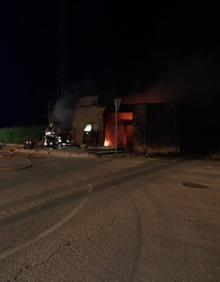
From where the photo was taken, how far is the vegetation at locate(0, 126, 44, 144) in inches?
1219

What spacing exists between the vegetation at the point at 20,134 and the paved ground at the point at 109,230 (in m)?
19.8

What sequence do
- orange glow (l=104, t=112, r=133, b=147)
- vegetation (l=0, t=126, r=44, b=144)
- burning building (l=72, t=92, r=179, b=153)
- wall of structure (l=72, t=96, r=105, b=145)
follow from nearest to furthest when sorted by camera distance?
burning building (l=72, t=92, r=179, b=153), wall of structure (l=72, t=96, r=105, b=145), orange glow (l=104, t=112, r=133, b=147), vegetation (l=0, t=126, r=44, b=144)

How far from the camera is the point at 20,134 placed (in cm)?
3194

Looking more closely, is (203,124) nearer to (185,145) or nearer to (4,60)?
(185,145)

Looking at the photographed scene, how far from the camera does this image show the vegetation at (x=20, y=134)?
31.0 m

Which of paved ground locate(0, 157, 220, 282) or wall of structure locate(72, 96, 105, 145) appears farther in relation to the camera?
wall of structure locate(72, 96, 105, 145)

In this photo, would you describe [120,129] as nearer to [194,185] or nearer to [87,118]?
[87,118]

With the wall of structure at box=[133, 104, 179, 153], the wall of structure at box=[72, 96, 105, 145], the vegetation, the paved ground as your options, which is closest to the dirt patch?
the paved ground

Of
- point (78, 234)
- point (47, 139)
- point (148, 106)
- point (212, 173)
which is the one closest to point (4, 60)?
point (47, 139)

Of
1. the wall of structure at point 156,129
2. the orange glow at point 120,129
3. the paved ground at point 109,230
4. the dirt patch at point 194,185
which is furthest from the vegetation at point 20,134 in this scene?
the dirt patch at point 194,185

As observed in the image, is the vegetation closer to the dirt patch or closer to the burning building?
the burning building

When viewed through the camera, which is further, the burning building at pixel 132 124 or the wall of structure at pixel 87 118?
the wall of structure at pixel 87 118

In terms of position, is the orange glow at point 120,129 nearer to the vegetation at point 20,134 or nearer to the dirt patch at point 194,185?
the vegetation at point 20,134

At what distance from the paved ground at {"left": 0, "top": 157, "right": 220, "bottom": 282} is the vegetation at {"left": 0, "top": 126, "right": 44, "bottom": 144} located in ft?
65.0
